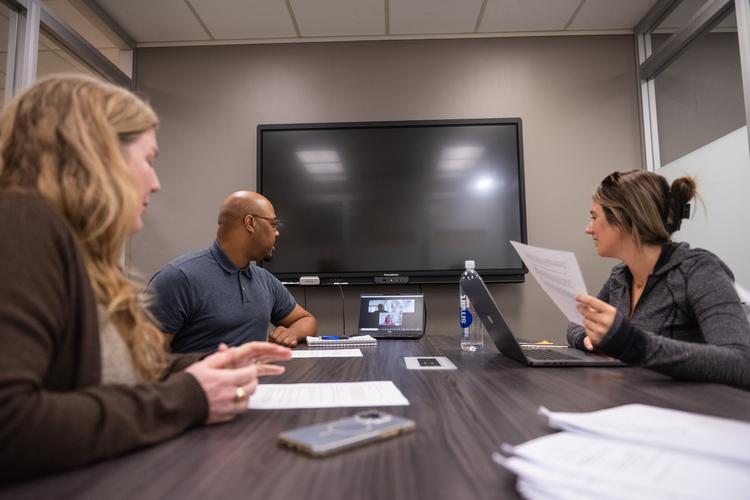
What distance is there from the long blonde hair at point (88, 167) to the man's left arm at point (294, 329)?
107cm

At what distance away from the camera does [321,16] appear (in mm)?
2936

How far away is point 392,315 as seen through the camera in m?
2.17

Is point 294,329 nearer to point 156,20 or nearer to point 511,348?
point 511,348

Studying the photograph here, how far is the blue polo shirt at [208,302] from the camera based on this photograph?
1.77 metres

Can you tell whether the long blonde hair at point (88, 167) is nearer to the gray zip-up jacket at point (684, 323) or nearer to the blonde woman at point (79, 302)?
the blonde woman at point (79, 302)

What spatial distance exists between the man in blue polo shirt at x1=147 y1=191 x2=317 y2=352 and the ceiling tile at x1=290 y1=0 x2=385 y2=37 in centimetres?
144

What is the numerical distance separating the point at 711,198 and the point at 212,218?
3.01 m

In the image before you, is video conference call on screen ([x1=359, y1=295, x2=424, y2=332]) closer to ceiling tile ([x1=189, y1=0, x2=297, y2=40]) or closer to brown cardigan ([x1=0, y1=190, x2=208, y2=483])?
brown cardigan ([x1=0, y1=190, x2=208, y2=483])

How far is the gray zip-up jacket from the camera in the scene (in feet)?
3.23

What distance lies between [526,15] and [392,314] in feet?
7.28

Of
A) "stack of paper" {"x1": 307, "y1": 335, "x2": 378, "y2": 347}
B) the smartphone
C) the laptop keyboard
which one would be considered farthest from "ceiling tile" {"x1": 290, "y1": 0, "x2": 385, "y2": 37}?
the smartphone

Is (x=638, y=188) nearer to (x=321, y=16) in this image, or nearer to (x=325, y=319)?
(x=325, y=319)

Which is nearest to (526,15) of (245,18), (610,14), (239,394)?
(610,14)

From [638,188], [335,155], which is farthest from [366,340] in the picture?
[335,155]
